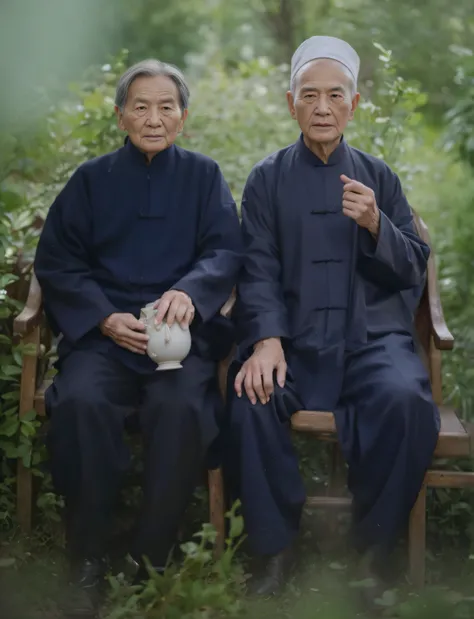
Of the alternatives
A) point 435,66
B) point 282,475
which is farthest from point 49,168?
point 435,66

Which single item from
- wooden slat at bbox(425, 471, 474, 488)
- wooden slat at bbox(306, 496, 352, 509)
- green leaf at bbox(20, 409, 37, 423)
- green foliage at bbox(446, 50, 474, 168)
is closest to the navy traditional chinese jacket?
wooden slat at bbox(425, 471, 474, 488)

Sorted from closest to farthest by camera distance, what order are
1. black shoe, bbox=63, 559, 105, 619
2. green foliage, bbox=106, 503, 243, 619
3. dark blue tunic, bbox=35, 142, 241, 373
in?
green foliage, bbox=106, 503, 243, 619, black shoe, bbox=63, 559, 105, 619, dark blue tunic, bbox=35, 142, 241, 373

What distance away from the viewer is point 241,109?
7.04 meters

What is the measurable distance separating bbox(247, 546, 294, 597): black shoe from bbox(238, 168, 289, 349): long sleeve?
0.80 meters

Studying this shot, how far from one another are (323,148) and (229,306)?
72 cm

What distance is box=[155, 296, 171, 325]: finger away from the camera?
11.5 feet

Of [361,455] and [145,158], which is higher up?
[145,158]

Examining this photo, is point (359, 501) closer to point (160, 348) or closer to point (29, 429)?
point (160, 348)

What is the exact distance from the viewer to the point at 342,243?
3832mm

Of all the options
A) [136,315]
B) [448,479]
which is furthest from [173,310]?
[448,479]

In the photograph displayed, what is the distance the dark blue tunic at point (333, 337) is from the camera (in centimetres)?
352

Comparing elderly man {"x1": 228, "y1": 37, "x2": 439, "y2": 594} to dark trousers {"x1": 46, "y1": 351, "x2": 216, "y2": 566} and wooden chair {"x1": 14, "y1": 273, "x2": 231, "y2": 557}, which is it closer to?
wooden chair {"x1": 14, "y1": 273, "x2": 231, "y2": 557}

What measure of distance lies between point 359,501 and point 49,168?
2.78 meters

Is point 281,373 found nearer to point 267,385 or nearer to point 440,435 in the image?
point 267,385
